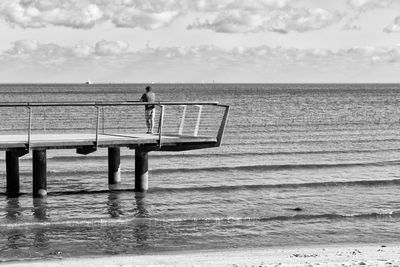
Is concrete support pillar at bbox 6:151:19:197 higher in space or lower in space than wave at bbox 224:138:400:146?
higher

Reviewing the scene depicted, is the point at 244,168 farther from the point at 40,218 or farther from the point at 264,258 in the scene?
the point at 264,258

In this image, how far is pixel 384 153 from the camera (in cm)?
3597

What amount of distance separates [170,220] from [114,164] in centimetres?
599

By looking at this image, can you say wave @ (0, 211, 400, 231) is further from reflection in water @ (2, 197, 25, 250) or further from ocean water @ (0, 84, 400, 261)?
reflection in water @ (2, 197, 25, 250)

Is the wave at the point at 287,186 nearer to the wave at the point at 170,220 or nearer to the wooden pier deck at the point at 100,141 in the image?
the wooden pier deck at the point at 100,141

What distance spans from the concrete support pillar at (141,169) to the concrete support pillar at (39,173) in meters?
3.01

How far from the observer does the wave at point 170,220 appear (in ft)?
61.8

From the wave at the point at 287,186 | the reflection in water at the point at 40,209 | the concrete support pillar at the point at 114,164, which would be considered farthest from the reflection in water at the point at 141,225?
the reflection in water at the point at 40,209

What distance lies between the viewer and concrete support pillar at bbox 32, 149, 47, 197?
21688 millimetres

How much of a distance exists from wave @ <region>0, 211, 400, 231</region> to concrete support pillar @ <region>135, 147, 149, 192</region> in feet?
12.2

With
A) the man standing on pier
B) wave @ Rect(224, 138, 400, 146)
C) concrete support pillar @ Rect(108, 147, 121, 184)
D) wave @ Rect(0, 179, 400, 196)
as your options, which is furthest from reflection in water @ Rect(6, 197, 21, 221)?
wave @ Rect(224, 138, 400, 146)

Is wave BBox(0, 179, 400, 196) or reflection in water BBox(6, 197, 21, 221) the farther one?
wave BBox(0, 179, 400, 196)

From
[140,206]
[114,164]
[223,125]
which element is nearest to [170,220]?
[140,206]

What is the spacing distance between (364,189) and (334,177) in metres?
2.87
